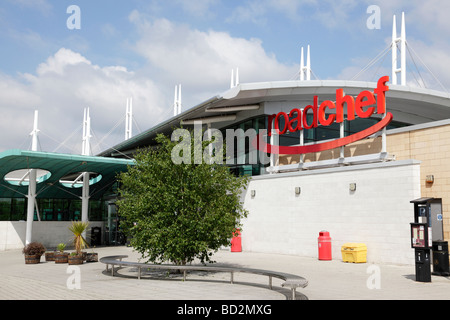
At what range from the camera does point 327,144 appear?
21.5 meters

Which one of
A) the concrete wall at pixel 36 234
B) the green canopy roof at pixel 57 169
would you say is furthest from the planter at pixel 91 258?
the concrete wall at pixel 36 234

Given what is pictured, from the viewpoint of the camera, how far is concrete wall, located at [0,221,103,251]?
88.8ft

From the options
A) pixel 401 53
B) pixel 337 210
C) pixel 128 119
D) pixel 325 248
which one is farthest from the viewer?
pixel 128 119

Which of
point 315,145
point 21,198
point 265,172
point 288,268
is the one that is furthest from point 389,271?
point 21,198

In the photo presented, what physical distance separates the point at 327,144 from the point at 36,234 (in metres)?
18.7

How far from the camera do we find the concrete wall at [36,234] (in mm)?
27078

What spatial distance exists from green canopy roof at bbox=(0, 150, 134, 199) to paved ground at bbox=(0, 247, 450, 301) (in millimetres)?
6703

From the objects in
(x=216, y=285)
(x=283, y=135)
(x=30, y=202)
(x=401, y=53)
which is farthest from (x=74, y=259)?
(x=401, y=53)
